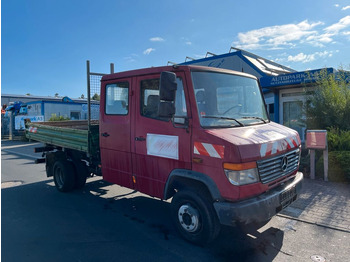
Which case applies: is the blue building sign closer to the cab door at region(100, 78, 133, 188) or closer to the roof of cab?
the roof of cab

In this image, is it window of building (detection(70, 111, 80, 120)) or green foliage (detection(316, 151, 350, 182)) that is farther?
window of building (detection(70, 111, 80, 120))

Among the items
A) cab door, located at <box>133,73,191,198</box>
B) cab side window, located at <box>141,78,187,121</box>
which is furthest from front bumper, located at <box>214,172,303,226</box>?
cab side window, located at <box>141,78,187,121</box>

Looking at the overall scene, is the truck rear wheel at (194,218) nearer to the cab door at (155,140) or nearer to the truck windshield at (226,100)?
the cab door at (155,140)

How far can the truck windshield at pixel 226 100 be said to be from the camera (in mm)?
3592

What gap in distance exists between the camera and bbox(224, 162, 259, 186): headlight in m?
3.14

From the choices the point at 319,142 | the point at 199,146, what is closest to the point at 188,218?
the point at 199,146

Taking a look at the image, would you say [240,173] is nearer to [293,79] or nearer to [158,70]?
[158,70]

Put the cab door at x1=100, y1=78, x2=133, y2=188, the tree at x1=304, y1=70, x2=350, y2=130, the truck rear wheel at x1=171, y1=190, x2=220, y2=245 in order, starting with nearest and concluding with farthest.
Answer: the truck rear wheel at x1=171, y1=190, x2=220, y2=245 < the cab door at x1=100, y1=78, x2=133, y2=188 < the tree at x1=304, y1=70, x2=350, y2=130

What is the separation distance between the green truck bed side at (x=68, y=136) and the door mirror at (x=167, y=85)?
2520 mm

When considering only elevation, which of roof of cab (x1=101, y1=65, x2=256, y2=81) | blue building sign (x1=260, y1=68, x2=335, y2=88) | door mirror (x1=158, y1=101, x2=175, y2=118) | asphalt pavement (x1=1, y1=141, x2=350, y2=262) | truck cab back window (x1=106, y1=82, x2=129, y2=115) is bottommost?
asphalt pavement (x1=1, y1=141, x2=350, y2=262)

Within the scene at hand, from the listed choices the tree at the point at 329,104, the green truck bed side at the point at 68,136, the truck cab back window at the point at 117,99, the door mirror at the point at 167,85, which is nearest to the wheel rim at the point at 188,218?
the door mirror at the point at 167,85

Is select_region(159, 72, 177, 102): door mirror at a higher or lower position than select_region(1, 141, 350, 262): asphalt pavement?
higher

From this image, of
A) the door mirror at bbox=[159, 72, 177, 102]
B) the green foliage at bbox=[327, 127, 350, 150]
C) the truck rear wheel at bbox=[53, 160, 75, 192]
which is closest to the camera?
the door mirror at bbox=[159, 72, 177, 102]

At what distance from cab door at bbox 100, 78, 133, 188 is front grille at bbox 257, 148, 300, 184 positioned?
2161 millimetres
